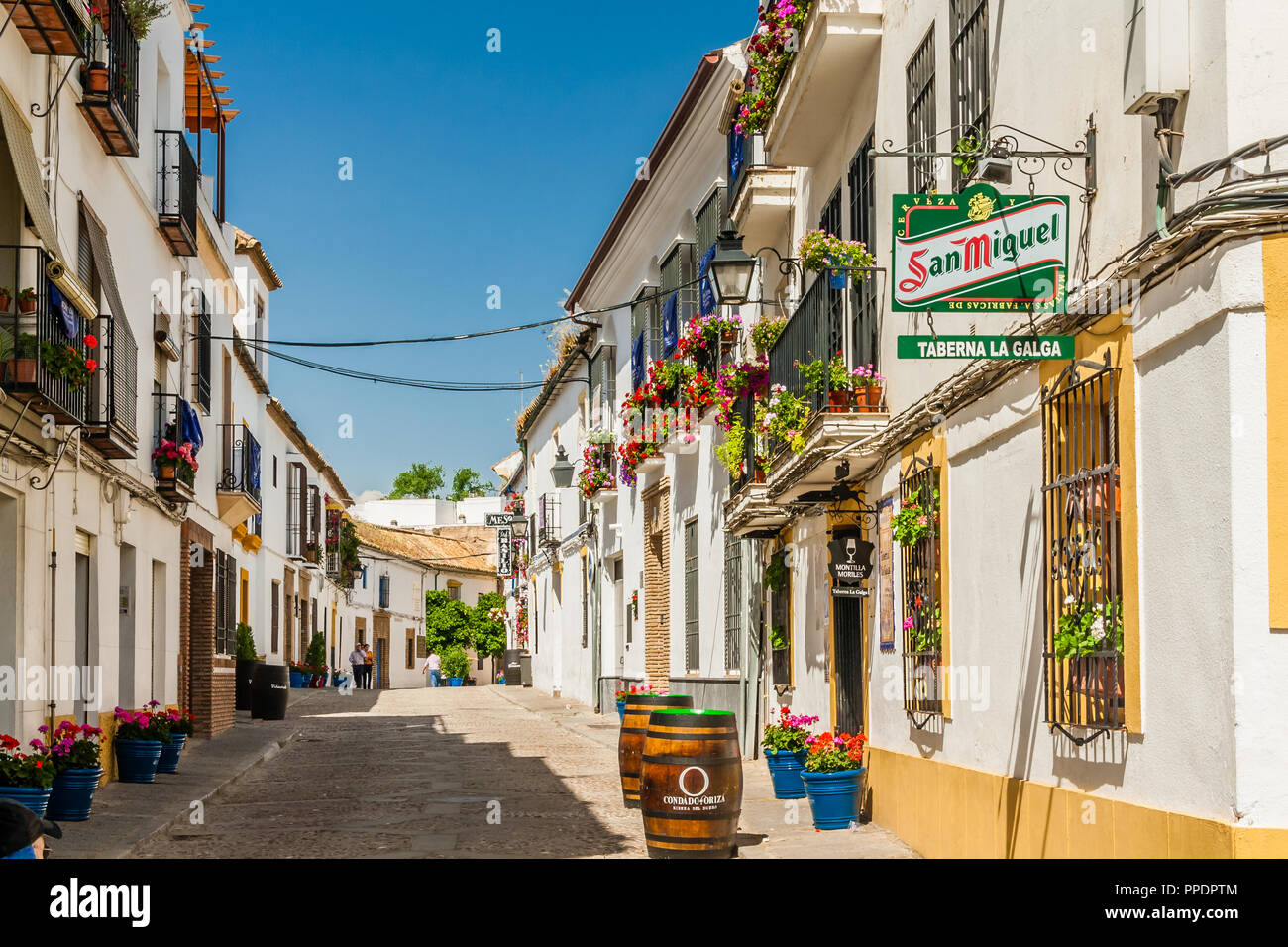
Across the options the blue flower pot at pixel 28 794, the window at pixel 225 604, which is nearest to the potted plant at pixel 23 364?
the blue flower pot at pixel 28 794

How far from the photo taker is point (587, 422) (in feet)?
92.2

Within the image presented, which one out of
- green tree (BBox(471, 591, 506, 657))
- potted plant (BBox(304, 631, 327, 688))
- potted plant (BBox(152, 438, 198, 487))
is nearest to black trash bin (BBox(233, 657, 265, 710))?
potted plant (BBox(152, 438, 198, 487))

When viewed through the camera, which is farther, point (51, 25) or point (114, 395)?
point (114, 395)

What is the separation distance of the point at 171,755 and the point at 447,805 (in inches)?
153

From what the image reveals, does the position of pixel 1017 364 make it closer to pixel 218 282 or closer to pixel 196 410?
pixel 196 410

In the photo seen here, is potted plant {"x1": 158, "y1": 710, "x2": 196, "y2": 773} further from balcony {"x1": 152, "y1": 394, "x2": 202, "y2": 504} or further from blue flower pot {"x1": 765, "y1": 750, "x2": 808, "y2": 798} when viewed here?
blue flower pot {"x1": 765, "y1": 750, "x2": 808, "y2": 798}

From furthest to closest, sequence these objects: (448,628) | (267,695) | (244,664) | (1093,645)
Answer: (448,628) → (244,664) → (267,695) → (1093,645)

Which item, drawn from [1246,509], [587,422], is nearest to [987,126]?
[1246,509]

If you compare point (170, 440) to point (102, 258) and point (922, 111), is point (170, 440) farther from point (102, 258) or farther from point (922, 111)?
point (922, 111)

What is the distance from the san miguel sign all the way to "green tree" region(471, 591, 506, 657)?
4923cm

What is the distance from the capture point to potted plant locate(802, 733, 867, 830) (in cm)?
1080

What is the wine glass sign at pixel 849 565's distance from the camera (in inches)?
435

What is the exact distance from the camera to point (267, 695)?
937 inches

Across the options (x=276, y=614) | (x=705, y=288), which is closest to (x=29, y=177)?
(x=705, y=288)
